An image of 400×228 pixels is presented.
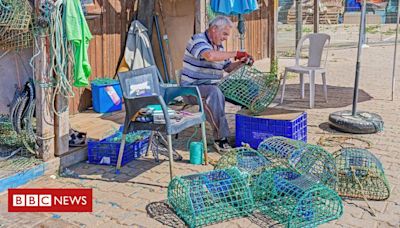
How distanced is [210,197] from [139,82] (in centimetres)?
128

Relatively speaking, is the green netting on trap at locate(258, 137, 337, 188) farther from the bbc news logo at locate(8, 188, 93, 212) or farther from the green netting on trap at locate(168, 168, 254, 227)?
the bbc news logo at locate(8, 188, 93, 212)

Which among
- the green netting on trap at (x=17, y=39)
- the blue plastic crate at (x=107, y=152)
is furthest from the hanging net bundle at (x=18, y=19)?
the blue plastic crate at (x=107, y=152)

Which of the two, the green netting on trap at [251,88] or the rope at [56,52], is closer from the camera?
the rope at [56,52]

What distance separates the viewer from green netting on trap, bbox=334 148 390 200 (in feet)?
10.9

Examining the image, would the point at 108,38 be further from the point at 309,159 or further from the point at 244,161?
the point at 309,159

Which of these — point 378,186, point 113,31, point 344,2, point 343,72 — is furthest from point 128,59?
point 344,2

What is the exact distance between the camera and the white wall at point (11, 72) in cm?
465

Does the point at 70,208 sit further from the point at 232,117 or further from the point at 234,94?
the point at 232,117

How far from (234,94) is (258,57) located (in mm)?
6163

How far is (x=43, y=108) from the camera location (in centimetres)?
376

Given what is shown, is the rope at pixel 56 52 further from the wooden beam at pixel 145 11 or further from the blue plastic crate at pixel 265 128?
the wooden beam at pixel 145 11

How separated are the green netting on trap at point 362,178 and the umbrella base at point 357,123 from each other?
1412 mm

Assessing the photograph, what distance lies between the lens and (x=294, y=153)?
3393 mm

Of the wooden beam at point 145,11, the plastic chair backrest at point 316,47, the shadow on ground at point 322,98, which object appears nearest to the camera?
the shadow on ground at point 322,98
